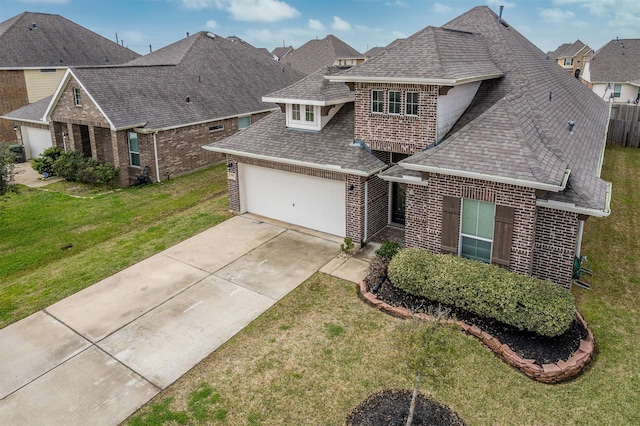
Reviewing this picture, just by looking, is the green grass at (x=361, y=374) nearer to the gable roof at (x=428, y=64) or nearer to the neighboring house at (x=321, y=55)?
the gable roof at (x=428, y=64)

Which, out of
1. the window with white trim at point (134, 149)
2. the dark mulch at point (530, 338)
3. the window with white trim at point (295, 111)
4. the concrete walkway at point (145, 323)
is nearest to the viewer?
the concrete walkway at point (145, 323)

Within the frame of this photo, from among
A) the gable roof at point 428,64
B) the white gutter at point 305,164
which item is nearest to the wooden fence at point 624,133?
the gable roof at point 428,64

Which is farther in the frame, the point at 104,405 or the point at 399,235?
the point at 399,235

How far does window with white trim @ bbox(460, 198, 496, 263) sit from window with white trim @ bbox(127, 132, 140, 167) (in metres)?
16.2

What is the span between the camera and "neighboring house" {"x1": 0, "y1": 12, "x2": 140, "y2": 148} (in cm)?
3148

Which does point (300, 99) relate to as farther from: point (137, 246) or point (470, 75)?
point (137, 246)

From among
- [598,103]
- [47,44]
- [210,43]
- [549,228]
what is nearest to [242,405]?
[549,228]

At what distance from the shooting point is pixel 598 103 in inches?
910

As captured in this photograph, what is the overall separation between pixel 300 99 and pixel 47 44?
2955cm

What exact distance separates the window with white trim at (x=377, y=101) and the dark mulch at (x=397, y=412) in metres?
8.37

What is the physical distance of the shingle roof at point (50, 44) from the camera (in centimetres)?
3241

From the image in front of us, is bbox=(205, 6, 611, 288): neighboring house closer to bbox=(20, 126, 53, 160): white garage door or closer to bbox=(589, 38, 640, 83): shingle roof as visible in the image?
bbox=(20, 126, 53, 160): white garage door

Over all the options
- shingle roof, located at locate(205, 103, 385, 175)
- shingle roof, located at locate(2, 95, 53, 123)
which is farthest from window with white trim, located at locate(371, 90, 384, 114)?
shingle roof, located at locate(2, 95, 53, 123)

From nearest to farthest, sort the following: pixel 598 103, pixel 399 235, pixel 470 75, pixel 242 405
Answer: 1. pixel 242 405
2. pixel 470 75
3. pixel 399 235
4. pixel 598 103
